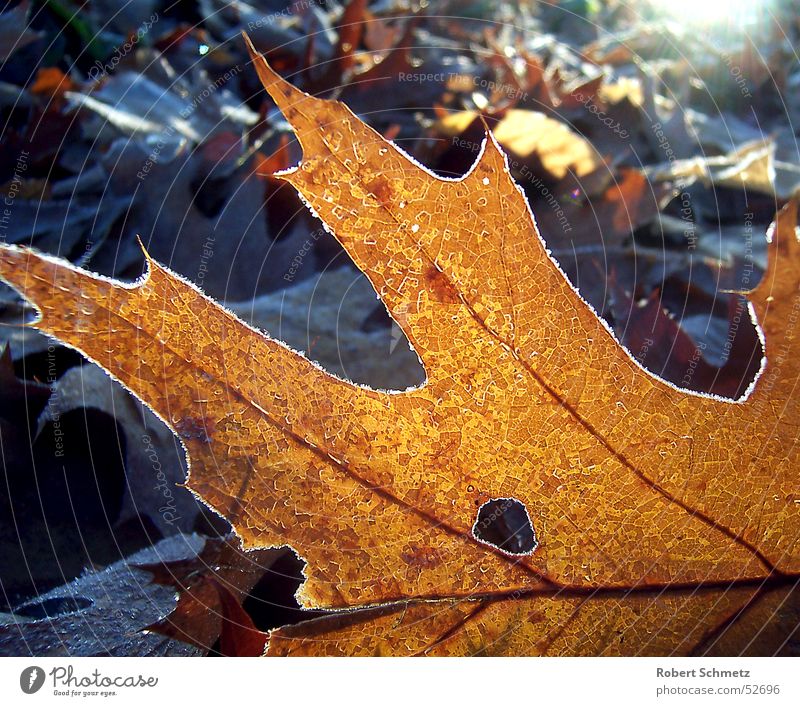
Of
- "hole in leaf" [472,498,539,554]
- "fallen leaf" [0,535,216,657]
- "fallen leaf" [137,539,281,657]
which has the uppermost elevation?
"hole in leaf" [472,498,539,554]

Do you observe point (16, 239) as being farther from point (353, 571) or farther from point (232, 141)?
point (353, 571)
